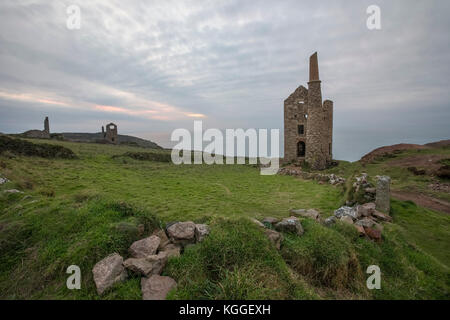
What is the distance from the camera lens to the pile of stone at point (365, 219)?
4.92 meters

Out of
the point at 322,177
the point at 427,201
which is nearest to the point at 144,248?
the point at 427,201

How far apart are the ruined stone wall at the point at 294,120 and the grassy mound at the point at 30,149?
2127 cm

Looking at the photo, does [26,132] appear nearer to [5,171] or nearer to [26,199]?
[5,171]

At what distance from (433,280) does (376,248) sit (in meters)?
0.94

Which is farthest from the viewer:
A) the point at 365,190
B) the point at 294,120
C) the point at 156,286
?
the point at 294,120

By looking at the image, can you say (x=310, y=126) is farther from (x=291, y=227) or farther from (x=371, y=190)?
(x=291, y=227)

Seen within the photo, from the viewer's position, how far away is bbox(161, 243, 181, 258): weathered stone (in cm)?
371

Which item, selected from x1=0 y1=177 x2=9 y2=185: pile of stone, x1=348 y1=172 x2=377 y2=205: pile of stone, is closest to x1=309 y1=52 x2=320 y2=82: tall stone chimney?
x1=348 y1=172 x2=377 y2=205: pile of stone

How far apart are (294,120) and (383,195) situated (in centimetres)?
1793

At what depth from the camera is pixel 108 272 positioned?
3162mm

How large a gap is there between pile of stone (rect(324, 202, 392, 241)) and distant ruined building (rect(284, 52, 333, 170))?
45.5 ft

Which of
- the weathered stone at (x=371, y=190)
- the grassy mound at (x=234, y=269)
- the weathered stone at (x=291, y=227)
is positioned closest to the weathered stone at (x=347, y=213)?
the weathered stone at (x=371, y=190)
